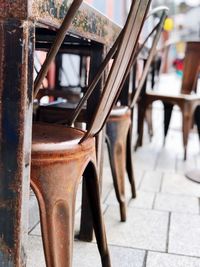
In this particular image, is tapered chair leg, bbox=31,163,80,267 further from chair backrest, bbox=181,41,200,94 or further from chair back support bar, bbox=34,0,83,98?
chair backrest, bbox=181,41,200,94

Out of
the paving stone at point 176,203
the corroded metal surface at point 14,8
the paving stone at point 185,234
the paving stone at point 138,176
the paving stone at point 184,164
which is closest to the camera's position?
the corroded metal surface at point 14,8

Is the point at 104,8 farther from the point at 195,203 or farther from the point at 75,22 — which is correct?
the point at 75,22

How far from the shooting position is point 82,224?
1635 millimetres

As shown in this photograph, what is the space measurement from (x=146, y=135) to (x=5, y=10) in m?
3.37

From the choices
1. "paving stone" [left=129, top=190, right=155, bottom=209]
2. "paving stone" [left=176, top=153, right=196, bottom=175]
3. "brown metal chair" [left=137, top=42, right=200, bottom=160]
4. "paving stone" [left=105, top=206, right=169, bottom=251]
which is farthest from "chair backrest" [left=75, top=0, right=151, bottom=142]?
"brown metal chair" [left=137, top=42, right=200, bottom=160]

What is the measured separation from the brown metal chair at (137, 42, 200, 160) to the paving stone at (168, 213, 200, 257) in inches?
48.9

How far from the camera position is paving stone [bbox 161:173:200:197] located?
2363 mm

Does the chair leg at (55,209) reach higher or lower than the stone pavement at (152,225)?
higher

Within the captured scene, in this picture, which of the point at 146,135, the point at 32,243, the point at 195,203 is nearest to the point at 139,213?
the point at 195,203

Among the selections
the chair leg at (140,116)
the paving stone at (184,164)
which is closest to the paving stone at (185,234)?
the paving stone at (184,164)

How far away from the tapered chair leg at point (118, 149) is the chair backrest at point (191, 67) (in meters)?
1.60

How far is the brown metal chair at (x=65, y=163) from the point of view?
96cm

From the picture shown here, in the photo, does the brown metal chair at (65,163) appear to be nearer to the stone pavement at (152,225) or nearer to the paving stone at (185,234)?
the stone pavement at (152,225)

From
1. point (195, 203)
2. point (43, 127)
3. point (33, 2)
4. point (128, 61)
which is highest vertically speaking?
point (33, 2)
